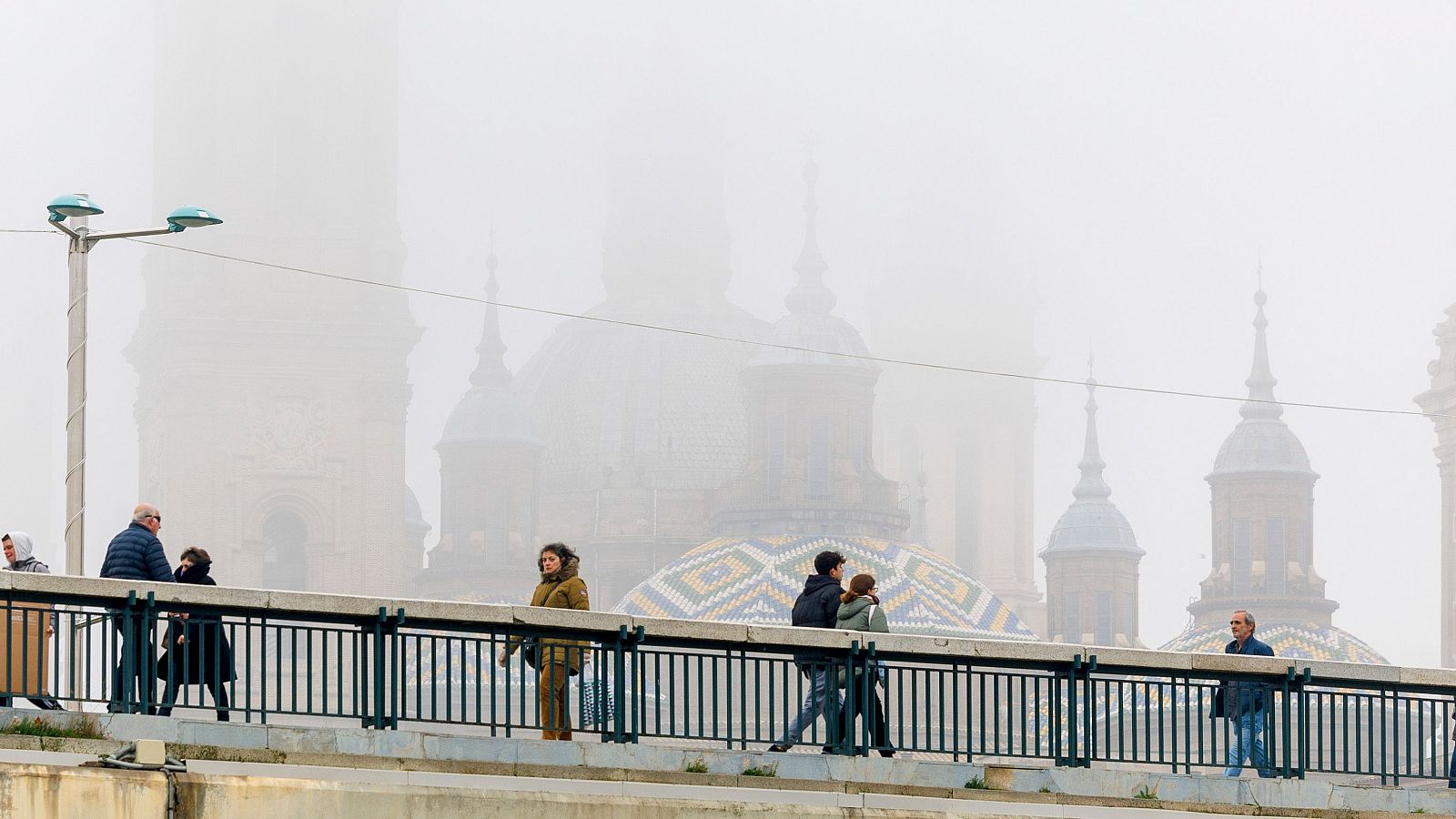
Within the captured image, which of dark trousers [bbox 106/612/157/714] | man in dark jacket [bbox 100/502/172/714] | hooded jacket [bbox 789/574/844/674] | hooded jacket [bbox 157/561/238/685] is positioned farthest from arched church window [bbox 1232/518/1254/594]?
dark trousers [bbox 106/612/157/714]

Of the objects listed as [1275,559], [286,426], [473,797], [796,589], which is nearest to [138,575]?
[473,797]

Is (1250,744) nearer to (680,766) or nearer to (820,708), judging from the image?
(820,708)

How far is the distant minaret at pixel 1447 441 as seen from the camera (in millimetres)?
85500

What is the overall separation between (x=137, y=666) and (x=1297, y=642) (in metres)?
→ 79.7

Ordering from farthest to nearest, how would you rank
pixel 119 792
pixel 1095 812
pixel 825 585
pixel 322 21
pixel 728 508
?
pixel 322 21 → pixel 728 508 → pixel 825 585 → pixel 1095 812 → pixel 119 792

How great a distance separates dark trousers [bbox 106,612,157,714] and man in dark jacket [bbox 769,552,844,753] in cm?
348

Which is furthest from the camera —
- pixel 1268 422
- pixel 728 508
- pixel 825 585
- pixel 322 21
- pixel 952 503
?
pixel 952 503

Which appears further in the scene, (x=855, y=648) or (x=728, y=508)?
(x=728, y=508)

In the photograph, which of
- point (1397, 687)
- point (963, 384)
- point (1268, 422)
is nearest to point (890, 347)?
point (963, 384)

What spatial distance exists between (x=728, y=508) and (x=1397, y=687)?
78.2 m

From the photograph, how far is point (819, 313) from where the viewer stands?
9631cm

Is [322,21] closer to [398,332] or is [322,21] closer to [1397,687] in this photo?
[398,332]

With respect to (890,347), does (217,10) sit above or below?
above

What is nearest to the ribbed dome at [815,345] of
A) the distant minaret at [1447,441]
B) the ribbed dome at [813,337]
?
A: the ribbed dome at [813,337]
